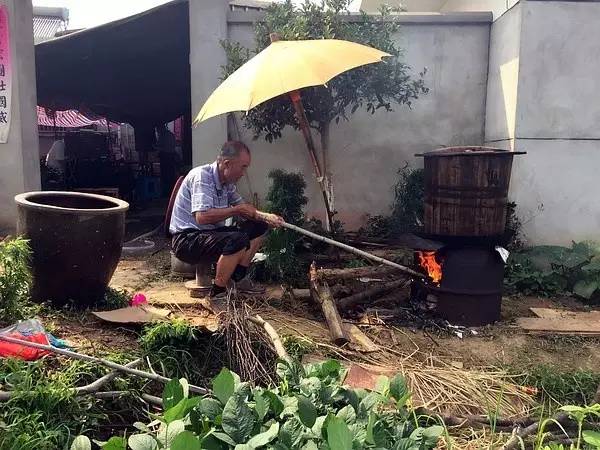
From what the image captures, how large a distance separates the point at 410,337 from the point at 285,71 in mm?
2452

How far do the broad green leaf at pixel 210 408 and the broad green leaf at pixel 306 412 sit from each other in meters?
0.36

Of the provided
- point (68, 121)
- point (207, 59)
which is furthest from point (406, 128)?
point (68, 121)

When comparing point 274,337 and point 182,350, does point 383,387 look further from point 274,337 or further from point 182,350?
point 182,350

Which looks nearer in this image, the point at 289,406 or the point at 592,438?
the point at 592,438

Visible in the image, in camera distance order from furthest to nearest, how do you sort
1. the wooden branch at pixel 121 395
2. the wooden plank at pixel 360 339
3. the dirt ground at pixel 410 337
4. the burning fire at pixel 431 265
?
1. the burning fire at pixel 431 265
2. the wooden plank at pixel 360 339
3. the dirt ground at pixel 410 337
4. the wooden branch at pixel 121 395

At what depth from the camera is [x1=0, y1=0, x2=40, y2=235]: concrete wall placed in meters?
7.54

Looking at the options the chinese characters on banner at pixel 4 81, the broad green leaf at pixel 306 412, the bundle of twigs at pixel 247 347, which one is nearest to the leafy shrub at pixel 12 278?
the bundle of twigs at pixel 247 347

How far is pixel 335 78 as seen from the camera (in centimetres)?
605

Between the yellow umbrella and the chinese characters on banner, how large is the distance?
4551 mm

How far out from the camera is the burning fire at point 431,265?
4695 millimetres

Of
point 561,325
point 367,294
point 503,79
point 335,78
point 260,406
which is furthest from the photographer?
point 503,79

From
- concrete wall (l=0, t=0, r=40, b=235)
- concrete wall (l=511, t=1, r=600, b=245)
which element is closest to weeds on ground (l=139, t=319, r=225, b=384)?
concrete wall (l=511, t=1, r=600, b=245)

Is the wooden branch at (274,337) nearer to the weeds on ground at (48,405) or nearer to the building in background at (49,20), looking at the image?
the weeds on ground at (48,405)

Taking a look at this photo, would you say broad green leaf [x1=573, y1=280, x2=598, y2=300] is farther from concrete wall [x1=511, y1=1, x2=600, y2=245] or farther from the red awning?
the red awning
